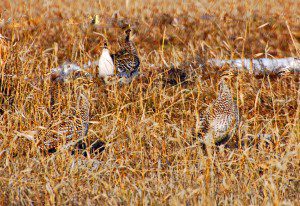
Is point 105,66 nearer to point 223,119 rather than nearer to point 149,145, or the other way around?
point 223,119

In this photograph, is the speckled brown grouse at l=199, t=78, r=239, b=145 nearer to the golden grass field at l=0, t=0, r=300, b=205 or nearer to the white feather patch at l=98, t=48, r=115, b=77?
the golden grass field at l=0, t=0, r=300, b=205

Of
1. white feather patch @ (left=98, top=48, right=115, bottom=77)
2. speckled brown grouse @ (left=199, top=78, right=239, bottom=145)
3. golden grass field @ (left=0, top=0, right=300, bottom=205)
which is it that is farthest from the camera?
white feather patch @ (left=98, top=48, right=115, bottom=77)

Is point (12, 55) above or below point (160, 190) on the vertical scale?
above

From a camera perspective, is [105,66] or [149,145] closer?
[149,145]

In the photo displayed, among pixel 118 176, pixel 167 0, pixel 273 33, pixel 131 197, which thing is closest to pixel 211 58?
pixel 273 33

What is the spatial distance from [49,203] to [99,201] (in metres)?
0.29

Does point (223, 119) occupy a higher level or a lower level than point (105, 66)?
lower

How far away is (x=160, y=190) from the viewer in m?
3.69

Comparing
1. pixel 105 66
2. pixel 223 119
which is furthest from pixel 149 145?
pixel 105 66

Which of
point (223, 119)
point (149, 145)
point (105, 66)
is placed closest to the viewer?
point (149, 145)

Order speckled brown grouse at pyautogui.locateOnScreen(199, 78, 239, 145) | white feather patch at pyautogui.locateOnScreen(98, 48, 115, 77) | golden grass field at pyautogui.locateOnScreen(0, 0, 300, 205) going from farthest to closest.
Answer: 1. white feather patch at pyautogui.locateOnScreen(98, 48, 115, 77)
2. speckled brown grouse at pyautogui.locateOnScreen(199, 78, 239, 145)
3. golden grass field at pyautogui.locateOnScreen(0, 0, 300, 205)

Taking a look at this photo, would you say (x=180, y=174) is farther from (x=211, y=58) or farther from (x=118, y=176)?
(x=211, y=58)

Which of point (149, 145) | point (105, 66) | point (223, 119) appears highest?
point (105, 66)

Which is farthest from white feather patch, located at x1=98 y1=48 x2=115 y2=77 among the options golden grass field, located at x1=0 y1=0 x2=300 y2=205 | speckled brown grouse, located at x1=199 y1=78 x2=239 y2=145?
speckled brown grouse, located at x1=199 y1=78 x2=239 y2=145
